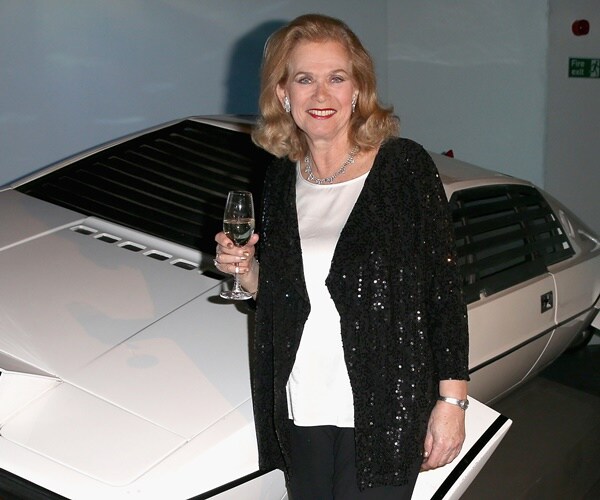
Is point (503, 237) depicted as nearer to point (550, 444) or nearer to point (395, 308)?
point (550, 444)

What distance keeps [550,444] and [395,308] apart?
195 cm

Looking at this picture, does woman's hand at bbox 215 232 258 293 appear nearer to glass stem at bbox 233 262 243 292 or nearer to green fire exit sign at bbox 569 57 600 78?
glass stem at bbox 233 262 243 292

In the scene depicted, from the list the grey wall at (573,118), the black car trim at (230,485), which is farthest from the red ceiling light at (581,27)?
the black car trim at (230,485)

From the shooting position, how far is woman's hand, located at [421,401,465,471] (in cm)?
175

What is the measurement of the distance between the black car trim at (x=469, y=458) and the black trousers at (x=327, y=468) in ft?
1.13

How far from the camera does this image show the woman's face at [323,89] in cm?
180

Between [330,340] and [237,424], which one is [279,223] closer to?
[330,340]

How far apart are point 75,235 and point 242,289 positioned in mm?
945

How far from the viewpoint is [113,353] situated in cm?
217

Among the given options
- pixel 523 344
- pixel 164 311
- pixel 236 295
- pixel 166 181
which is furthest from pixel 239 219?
pixel 523 344

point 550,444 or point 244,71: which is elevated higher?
point 244,71

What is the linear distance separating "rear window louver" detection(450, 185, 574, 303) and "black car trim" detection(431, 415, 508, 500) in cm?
55

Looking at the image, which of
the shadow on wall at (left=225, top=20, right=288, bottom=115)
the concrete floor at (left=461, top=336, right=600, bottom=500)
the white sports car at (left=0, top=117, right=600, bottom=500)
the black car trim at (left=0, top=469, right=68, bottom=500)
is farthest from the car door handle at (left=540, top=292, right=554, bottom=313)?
the shadow on wall at (left=225, top=20, right=288, bottom=115)

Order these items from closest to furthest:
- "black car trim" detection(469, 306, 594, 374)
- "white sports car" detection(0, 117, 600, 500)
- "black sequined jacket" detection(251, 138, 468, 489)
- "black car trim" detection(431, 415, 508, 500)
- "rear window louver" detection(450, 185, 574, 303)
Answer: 1. "black sequined jacket" detection(251, 138, 468, 489)
2. "white sports car" detection(0, 117, 600, 500)
3. "black car trim" detection(431, 415, 508, 500)
4. "black car trim" detection(469, 306, 594, 374)
5. "rear window louver" detection(450, 185, 574, 303)
